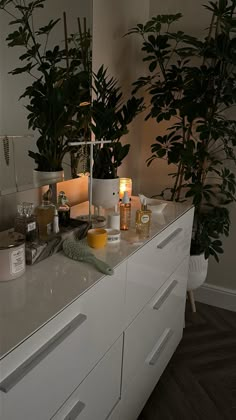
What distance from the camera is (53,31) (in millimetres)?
1543

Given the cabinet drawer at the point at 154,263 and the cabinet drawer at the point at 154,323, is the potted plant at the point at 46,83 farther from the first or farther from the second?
the cabinet drawer at the point at 154,323

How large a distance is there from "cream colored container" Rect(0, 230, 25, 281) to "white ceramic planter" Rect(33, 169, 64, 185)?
0.50 metres

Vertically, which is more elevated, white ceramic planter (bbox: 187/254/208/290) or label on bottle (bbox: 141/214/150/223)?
label on bottle (bbox: 141/214/150/223)

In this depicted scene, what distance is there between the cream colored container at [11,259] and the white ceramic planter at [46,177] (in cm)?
50

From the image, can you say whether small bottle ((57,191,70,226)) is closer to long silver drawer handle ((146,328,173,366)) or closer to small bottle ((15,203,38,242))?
small bottle ((15,203,38,242))

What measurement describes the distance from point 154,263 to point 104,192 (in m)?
0.39

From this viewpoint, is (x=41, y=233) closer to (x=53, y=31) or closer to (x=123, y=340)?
(x=123, y=340)

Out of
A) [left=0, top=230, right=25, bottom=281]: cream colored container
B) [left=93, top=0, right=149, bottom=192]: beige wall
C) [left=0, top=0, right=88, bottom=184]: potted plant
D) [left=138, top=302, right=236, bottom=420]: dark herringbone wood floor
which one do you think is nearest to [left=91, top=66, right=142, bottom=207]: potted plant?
[left=0, top=0, right=88, bottom=184]: potted plant

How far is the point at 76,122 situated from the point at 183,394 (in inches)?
56.4

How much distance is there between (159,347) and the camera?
1.77 meters

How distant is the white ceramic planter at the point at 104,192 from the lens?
65.1 inches

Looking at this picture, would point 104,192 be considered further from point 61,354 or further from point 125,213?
point 61,354

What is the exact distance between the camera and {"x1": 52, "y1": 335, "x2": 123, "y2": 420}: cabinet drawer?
1.05 metres

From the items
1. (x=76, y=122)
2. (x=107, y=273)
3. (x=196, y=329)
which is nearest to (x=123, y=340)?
(x=107, y=273)
